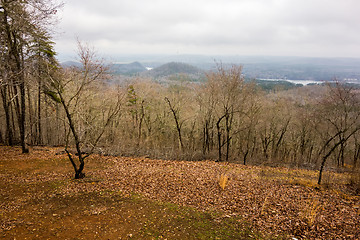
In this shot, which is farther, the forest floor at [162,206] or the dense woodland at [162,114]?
the dense woodland at [162,114]

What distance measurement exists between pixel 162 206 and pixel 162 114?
2347cm

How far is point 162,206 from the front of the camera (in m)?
7.66

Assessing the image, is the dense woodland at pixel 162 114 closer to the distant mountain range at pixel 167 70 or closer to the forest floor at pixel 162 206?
the distant mountain range at pixel 167 70

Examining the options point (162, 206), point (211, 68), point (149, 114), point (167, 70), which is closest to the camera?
point (162, 206)

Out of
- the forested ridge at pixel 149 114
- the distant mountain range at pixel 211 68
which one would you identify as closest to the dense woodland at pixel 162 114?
the forested ridge at pixel 149 114

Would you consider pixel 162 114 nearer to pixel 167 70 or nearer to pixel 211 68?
pixel 211 68

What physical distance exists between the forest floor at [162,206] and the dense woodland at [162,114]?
253 centimetres

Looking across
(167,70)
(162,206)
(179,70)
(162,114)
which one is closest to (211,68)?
(162,114)

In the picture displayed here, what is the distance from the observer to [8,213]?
641cm

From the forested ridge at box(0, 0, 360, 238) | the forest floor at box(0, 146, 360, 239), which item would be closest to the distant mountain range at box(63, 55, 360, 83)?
the forested ridge at box(0, 0, 360, 238)

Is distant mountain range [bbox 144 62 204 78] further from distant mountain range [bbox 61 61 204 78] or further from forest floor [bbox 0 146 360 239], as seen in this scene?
forest floor [bbox 0 146 360 239]

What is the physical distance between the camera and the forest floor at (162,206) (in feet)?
19.9

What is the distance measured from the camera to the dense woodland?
11523mm

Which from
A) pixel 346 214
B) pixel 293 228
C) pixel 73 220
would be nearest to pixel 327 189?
pixel 346 214
